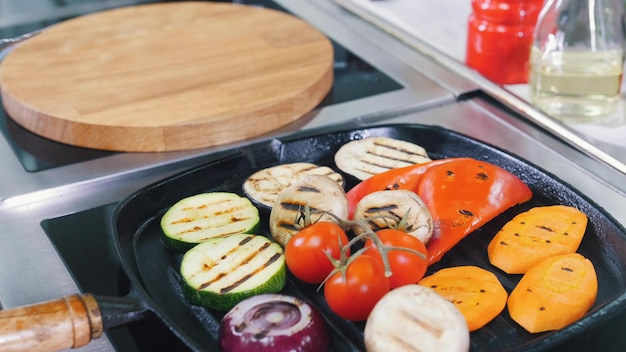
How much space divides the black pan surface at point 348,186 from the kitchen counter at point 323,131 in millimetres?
71

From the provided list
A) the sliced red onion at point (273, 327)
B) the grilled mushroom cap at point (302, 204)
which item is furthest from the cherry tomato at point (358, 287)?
the grilled mushroom cap at point (302, 204)

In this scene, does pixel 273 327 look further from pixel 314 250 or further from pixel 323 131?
pixel 323 131

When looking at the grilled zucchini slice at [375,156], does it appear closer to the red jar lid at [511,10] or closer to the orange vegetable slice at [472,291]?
the orange vegetable slice at [472,291]

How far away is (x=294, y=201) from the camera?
3.29 ft

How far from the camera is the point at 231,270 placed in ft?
3.08

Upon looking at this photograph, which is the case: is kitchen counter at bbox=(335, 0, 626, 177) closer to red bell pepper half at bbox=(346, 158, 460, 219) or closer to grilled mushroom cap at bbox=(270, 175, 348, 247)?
red bell pepper half at bbox=(346, 158, 460, 219)

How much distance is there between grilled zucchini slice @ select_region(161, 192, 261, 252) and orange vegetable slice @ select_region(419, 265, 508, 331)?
241mm

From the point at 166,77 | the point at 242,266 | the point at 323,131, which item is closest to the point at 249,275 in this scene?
the point at 242,266

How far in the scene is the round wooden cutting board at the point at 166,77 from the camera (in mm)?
1286

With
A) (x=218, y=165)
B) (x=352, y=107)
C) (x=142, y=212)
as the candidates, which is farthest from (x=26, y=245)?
(x=352, y=107)

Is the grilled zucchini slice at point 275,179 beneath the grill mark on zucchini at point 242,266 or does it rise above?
beneath

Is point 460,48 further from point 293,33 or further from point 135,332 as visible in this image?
point 135,332

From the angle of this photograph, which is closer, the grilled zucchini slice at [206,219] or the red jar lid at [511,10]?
the grilled zucchini slice at [206,219]

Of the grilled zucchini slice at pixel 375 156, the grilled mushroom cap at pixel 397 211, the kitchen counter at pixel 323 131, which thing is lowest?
the kitchen counter at pixel 323 131
